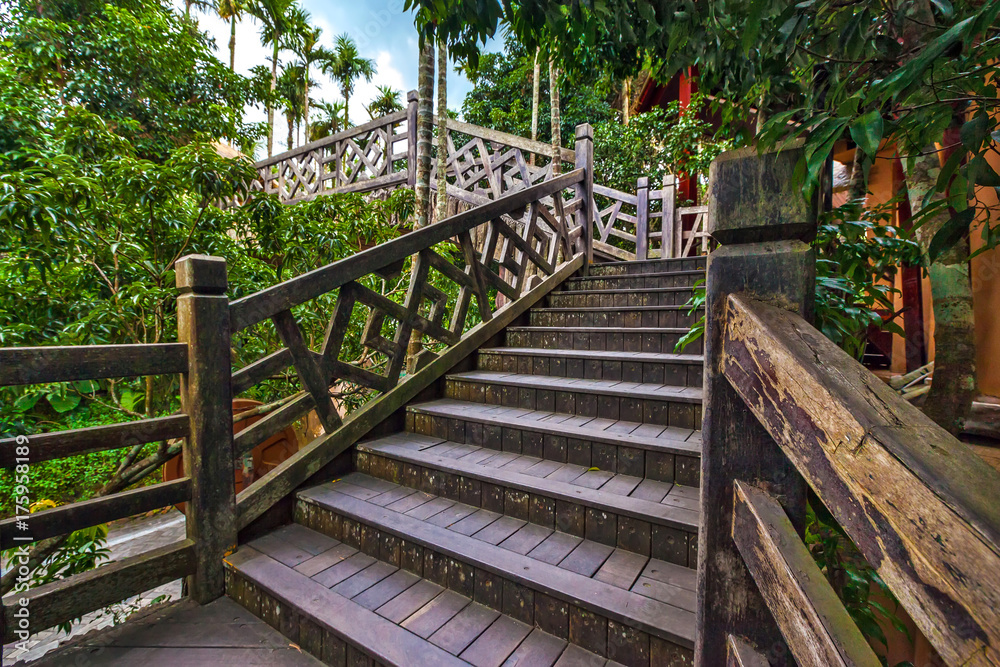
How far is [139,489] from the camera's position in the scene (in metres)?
1.65

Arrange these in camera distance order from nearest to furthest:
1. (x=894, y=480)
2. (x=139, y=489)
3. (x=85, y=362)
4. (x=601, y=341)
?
(x=894, y=480) → (x=85, y=362) → (x=139, y=489) → (x=601, y=341)

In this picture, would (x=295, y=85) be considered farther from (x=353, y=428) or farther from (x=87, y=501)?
(x=87, y=501)

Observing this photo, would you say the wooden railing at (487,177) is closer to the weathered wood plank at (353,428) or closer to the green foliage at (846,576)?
the weathered wood plank at (353,428)

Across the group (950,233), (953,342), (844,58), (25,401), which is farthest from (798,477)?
(25,401)

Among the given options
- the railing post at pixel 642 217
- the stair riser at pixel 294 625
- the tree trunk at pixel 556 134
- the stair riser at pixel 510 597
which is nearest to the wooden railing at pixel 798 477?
the stair riser at pixel 510 597

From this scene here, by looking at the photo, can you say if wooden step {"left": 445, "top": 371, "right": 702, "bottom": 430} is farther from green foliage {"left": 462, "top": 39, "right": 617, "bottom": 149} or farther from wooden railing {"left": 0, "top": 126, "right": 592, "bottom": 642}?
green foliage {"left": 462, "top": 39, "right": 617, "bottom": 149}

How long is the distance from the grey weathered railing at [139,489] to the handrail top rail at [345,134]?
5087 mm

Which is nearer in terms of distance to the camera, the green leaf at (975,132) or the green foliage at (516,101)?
the green leaf at (975,132)

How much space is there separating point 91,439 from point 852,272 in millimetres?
2641

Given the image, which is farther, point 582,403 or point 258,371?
point 582,403

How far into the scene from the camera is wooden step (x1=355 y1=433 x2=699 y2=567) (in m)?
→ 1.49

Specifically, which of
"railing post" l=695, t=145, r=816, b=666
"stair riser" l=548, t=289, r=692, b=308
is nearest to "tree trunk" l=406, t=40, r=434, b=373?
"stair riser" l=548, t=289, r=692, b=308

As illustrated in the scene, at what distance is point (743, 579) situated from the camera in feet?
2.81

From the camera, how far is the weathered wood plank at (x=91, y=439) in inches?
52.6
